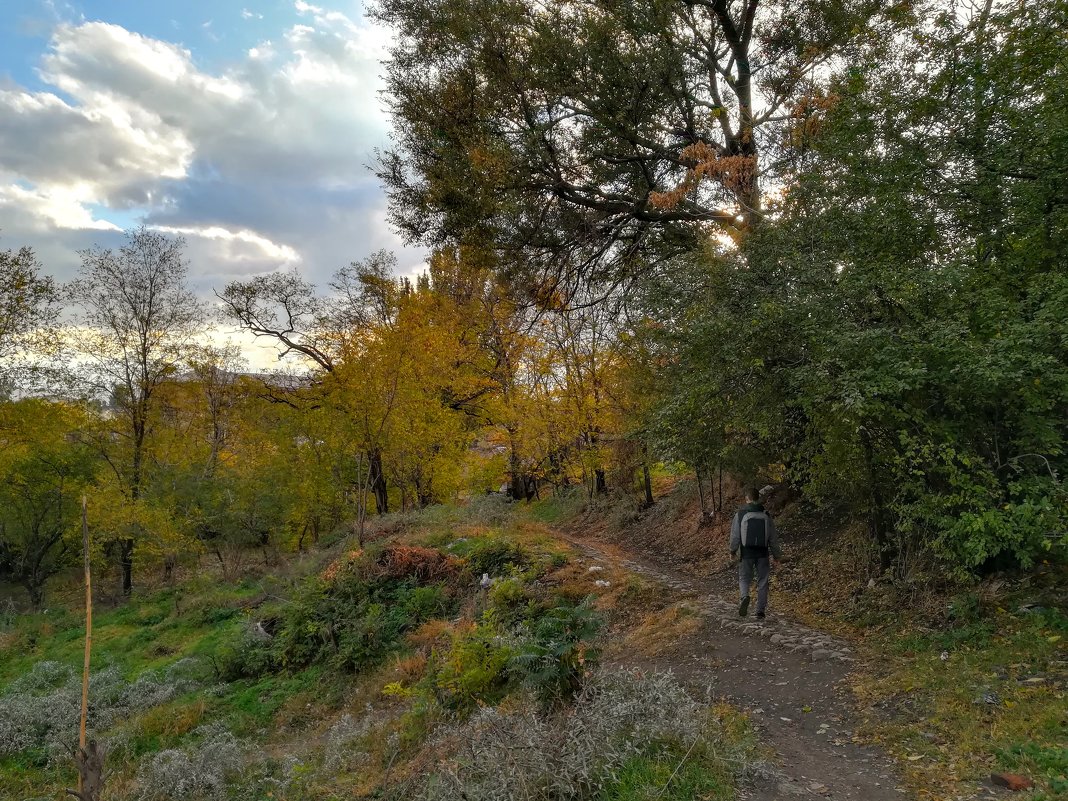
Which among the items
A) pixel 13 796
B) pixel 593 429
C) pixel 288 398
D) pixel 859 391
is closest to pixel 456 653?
pixel 859 391

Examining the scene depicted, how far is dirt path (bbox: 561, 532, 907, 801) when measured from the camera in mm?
4074

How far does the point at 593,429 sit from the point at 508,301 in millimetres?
6578

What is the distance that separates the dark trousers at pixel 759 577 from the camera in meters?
7.67

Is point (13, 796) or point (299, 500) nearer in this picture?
point (13, 796)

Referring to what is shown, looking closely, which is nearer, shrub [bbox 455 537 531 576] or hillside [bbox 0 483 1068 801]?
hillside [bbox 0 483 1068 801]

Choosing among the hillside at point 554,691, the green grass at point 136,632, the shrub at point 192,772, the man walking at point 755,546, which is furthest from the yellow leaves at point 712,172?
the green grass at point 136,632

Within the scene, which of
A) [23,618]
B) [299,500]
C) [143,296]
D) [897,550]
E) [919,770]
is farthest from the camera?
[299,500]

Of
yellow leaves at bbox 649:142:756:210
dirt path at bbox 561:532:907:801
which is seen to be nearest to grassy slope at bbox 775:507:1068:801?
dirt path at bbox 561:532:907:801

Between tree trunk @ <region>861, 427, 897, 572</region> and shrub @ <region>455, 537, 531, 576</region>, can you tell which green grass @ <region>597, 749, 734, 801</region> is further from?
shrub @ <region>455, 537, 531, 576</region>

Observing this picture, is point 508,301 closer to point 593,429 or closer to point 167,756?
point 593,429

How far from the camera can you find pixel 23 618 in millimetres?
18547

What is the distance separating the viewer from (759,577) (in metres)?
7.80

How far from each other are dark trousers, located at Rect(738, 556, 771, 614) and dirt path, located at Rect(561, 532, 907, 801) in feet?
0.89

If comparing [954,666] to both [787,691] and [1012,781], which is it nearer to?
[787,691]
